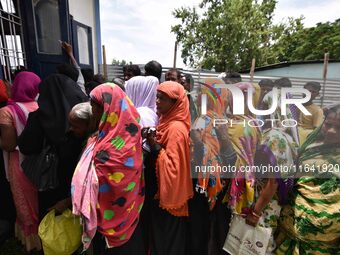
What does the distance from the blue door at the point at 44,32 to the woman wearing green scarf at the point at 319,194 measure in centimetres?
350

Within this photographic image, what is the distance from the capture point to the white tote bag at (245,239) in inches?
60.8

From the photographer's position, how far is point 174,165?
1.58 meters

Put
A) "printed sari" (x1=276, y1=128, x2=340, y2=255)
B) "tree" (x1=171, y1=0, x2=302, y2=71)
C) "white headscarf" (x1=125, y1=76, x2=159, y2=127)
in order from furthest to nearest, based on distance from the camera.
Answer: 1. "tree" (x1=171, y1=0, x2=302, y2=71)
2. "white headscarf" (x1=125, y1=76, x2=159, y2=127)
3. "printed sari" (x1=276, y1=128, x2=340, y2=255)

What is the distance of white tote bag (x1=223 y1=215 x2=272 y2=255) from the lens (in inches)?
60.8

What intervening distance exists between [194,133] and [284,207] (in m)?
0.75

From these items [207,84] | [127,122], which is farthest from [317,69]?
[127,122]

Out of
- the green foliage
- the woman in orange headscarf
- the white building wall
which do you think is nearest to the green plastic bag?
the woman in orange headscarf

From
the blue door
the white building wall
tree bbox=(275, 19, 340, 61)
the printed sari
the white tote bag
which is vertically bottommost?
the white tote bag

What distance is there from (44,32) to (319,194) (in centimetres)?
403

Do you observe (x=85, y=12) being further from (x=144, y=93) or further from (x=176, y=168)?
(x=176, y=168)

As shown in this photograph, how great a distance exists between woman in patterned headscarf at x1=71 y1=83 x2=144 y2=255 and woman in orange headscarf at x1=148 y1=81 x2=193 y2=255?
0.17 metres

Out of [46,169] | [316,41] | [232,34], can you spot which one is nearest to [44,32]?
[46,169]

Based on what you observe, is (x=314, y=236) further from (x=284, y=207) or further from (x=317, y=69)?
(x=317, y=69)

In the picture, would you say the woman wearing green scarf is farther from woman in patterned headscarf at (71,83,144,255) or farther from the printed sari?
woman in patterned headscarf at (71,83,144,255)
